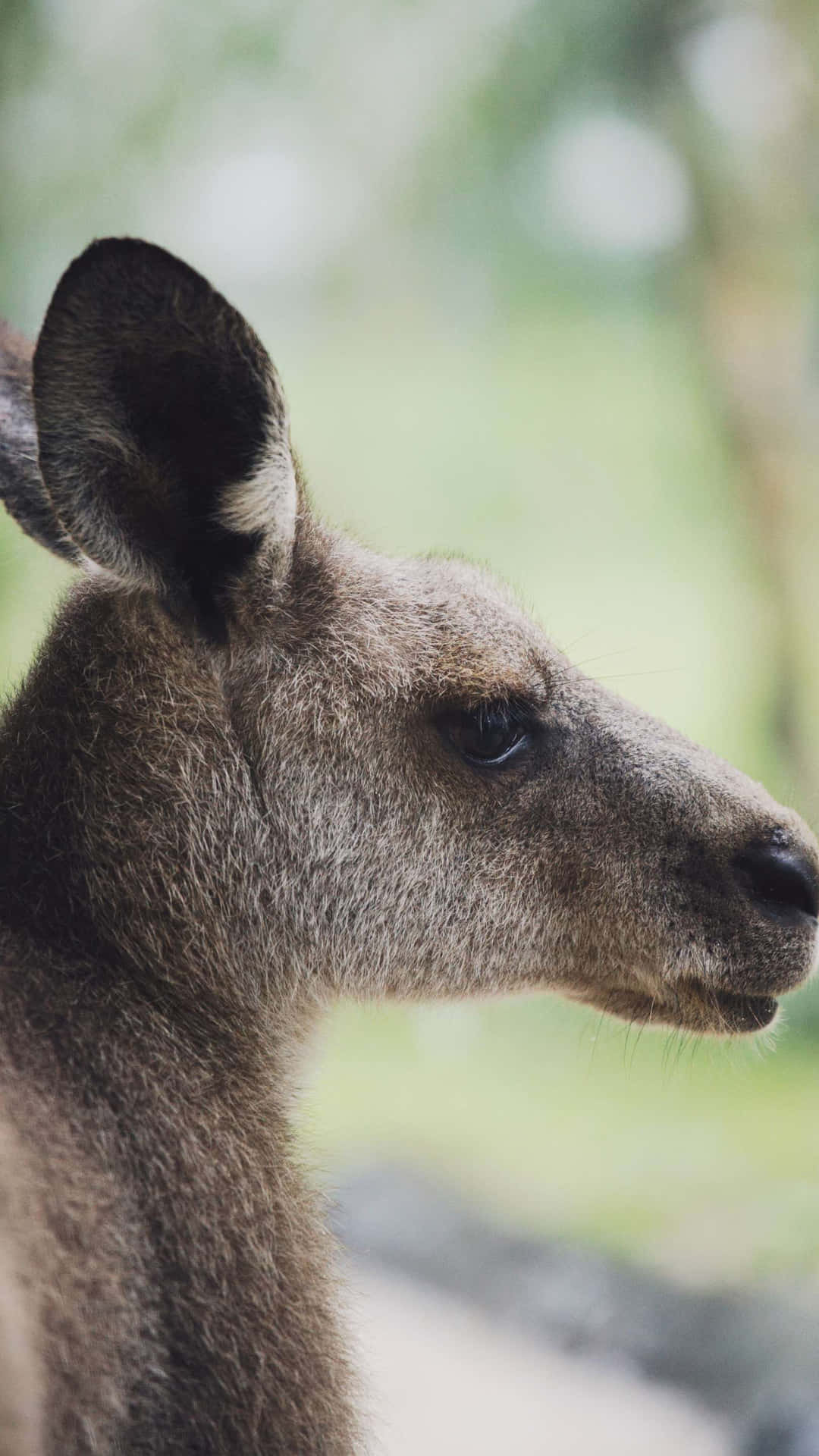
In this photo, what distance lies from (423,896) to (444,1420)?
5.24ft

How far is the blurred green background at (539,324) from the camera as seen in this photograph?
151 inches

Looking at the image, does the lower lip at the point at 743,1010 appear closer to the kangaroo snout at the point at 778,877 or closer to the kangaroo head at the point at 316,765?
the kangaroo head at the point at 316,765

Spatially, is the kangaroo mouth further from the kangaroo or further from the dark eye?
the dark eye

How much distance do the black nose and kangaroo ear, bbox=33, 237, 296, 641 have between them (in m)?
0.76

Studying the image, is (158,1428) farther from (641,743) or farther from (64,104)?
(64,104)

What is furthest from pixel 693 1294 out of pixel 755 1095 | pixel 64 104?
pixel 64 104

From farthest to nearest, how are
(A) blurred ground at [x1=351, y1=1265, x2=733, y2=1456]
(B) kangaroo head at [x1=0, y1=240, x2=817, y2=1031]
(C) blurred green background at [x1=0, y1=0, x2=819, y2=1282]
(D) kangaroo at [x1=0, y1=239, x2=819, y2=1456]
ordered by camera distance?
1. (C) blurred green background at [x1=0, y1=0, x2=819, y2=1282]
2. (A) blurred ground at [x1=351, y1=1265, x2=733, y2=1456]
3. (B) kangaroo head at [x1=0, y1=240, x2=817, y2=1031]
4. (D) kangaroo at [x1=0, y1=239, x2=819, y2=1456]

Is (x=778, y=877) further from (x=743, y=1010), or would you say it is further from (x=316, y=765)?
(x=316, y=765)

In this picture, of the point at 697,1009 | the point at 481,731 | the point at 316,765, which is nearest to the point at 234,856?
the point at 316,765

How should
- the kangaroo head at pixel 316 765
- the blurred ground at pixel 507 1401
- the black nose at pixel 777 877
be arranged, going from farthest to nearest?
the blurred ground at pixel 507 1401 < the black nose at pixel 777 877 < the kangaroo head at pixel 316 765

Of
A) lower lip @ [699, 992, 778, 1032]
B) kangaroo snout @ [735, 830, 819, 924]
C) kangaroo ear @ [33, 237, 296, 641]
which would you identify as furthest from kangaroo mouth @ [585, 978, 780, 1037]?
kangaroo ear @ [33, 237, 296, 641]

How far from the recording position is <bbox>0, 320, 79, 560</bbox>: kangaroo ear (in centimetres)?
196

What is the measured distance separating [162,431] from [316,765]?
48cm

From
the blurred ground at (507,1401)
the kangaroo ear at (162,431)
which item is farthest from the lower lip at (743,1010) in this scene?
the blurred ground at (507,1401)
